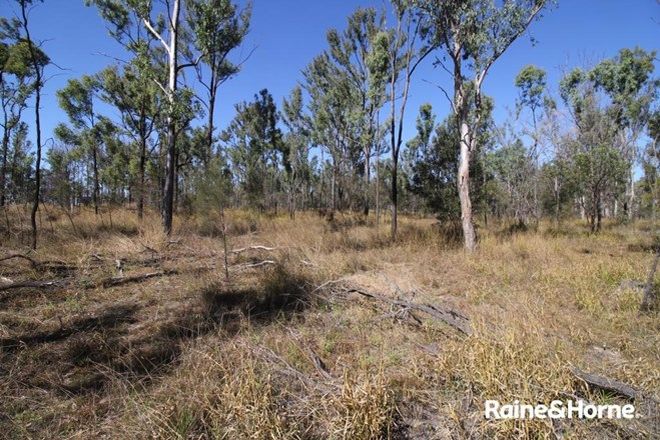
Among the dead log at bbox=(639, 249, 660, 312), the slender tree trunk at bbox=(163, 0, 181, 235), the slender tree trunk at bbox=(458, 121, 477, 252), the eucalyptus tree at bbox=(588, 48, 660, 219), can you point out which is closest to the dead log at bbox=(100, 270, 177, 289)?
the slender tree trunk at bbox=(163, 0, 181, 235)

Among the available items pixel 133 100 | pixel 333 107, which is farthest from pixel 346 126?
A: pixel 133 100

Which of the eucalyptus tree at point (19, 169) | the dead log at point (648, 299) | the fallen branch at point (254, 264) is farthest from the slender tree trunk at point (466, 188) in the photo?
the eucalyptus tree at point (19, 169)

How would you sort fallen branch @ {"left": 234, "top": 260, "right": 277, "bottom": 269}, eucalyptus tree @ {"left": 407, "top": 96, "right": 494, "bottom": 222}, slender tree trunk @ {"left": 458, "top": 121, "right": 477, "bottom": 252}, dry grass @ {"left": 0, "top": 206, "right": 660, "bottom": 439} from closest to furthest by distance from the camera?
dry grass @ {"left": 0, "top": 206, "right": 660, "bottom": 439}, fallen branch @ {"left": 234, "top": 260, "right": 277, "bottom": 269}, slender tree trunk @ {"left": 458, "top": 121, "right": 477, "bottom": 252}, eucalyptus tree @ {"left": 407, "top": 96, "right": 494, "bottom": 222}

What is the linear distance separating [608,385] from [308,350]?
2499 mm

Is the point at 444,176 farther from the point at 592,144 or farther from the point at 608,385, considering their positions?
the point at 608,385

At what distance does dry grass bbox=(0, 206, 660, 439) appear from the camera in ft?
7.67

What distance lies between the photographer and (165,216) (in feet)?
32.8

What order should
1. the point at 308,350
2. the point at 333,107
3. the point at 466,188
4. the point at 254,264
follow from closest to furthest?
the point at 308,350, the point at 254,264, the point at 466,188, the point at 333,107

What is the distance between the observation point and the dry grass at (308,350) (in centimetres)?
234

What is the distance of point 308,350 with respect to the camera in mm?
3352

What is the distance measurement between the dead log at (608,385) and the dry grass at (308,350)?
73mm

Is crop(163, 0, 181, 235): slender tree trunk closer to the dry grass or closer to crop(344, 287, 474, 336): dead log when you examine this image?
the dry grass

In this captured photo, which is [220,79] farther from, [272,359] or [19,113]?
[272,359]

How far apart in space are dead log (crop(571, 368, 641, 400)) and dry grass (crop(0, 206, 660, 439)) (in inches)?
2.9
